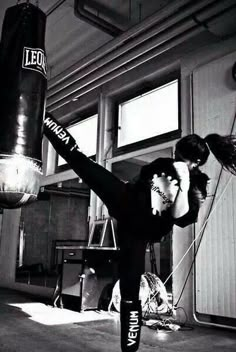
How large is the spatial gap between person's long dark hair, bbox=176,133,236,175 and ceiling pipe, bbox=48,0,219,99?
1766mm

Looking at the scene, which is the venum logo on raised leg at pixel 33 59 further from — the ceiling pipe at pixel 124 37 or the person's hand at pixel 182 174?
the ceiling pipe at pixel 124 37

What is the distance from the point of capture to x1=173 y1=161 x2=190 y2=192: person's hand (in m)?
2.05

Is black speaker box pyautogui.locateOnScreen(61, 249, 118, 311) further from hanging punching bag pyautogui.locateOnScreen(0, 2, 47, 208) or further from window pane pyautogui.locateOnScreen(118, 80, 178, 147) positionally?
hanging punching bag pyautogui.locateOnScreen(0, 2, 47, 208)

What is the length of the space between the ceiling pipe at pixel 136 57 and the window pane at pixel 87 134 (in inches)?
31.1

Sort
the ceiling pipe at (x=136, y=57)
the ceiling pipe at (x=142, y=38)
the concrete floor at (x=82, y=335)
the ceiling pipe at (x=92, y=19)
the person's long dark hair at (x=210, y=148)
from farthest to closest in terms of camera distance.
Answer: the ceiling pipe at (x=92, y=19) < the ceiling pipe at (x=136, y=57) < the ceiling pipe at (x=142, y=38) < the concrete floor at (x=82, y=335) < the person's long dark hair at (x=210, y=148)

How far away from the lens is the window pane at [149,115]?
4.54 m

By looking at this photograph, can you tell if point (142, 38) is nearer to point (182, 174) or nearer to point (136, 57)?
point (136, 57)

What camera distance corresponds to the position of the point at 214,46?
3.99 meters

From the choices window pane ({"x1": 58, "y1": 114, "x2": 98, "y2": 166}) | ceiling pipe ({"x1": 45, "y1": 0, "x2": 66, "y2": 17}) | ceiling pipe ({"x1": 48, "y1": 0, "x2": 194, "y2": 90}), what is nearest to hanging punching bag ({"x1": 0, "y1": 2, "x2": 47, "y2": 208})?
ceiling pipe ({"x1": 48, "y1": 0, "x2": 194, "y2": 90})

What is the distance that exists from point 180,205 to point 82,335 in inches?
66.4

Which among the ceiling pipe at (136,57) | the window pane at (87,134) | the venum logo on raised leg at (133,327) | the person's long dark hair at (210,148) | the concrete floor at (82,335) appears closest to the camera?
the venum logo on raised leg at (133,327)

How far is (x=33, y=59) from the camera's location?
84.4 inches

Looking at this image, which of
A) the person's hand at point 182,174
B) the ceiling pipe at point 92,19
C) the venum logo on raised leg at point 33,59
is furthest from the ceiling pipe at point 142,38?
the person's hand at point 182,174

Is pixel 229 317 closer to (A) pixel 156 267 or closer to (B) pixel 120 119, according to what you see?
(A) pixel 156 267
